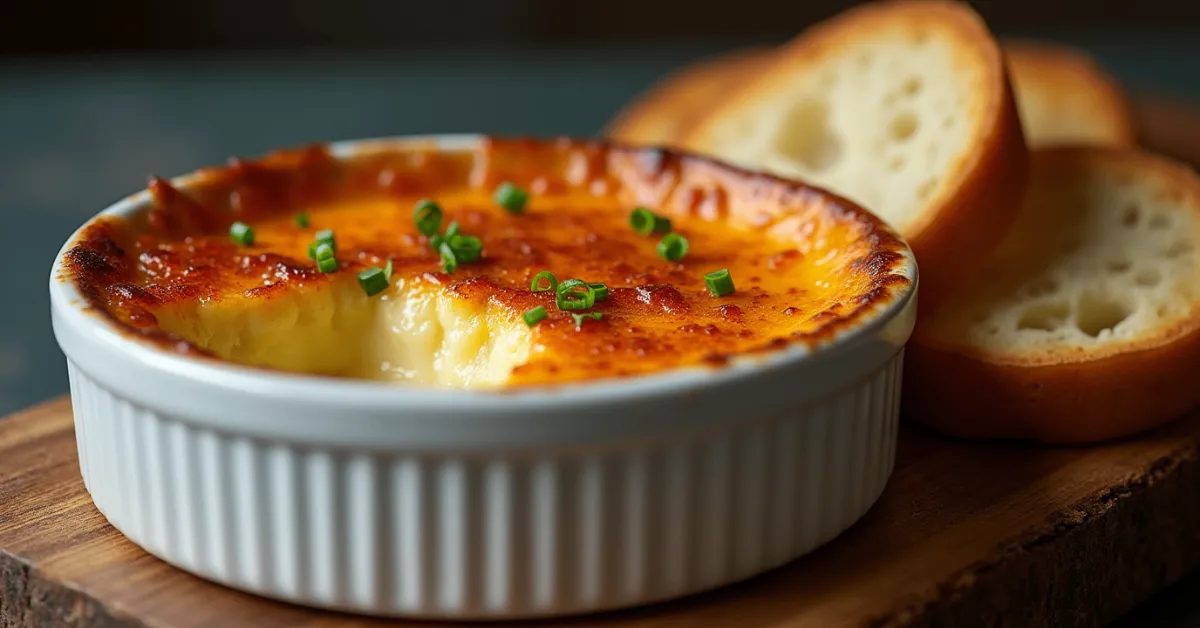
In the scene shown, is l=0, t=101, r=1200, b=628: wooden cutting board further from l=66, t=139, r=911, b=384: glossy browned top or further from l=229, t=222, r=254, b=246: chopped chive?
l=229, t=222, r=254, b=246: chopped chive

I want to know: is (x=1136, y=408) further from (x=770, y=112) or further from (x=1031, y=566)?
(x=770, y=112)

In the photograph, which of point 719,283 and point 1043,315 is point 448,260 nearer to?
point 719,283

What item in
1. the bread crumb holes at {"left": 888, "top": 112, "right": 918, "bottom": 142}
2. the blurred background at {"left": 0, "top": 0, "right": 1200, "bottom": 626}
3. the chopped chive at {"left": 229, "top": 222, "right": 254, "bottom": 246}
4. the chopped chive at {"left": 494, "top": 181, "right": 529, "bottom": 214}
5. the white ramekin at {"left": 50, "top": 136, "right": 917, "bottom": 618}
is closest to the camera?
the white ramekin at {"left": 50, "top": 136, "right": 917, "bottom": 618}

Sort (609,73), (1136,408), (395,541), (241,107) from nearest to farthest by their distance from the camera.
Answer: (395,541), (1136,408), (241,107), (609,73)

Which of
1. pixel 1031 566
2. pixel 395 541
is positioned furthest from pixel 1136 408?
pixel 395 541

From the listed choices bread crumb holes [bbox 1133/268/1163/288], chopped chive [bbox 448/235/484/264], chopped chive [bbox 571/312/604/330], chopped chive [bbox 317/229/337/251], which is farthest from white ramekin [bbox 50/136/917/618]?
bread crumb holes [bbox 1133/268/1163/288]

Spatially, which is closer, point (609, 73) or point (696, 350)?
point (696, 350)

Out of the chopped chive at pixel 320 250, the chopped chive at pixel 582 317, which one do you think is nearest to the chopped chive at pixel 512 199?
the chopped chive at pixel 320 250
